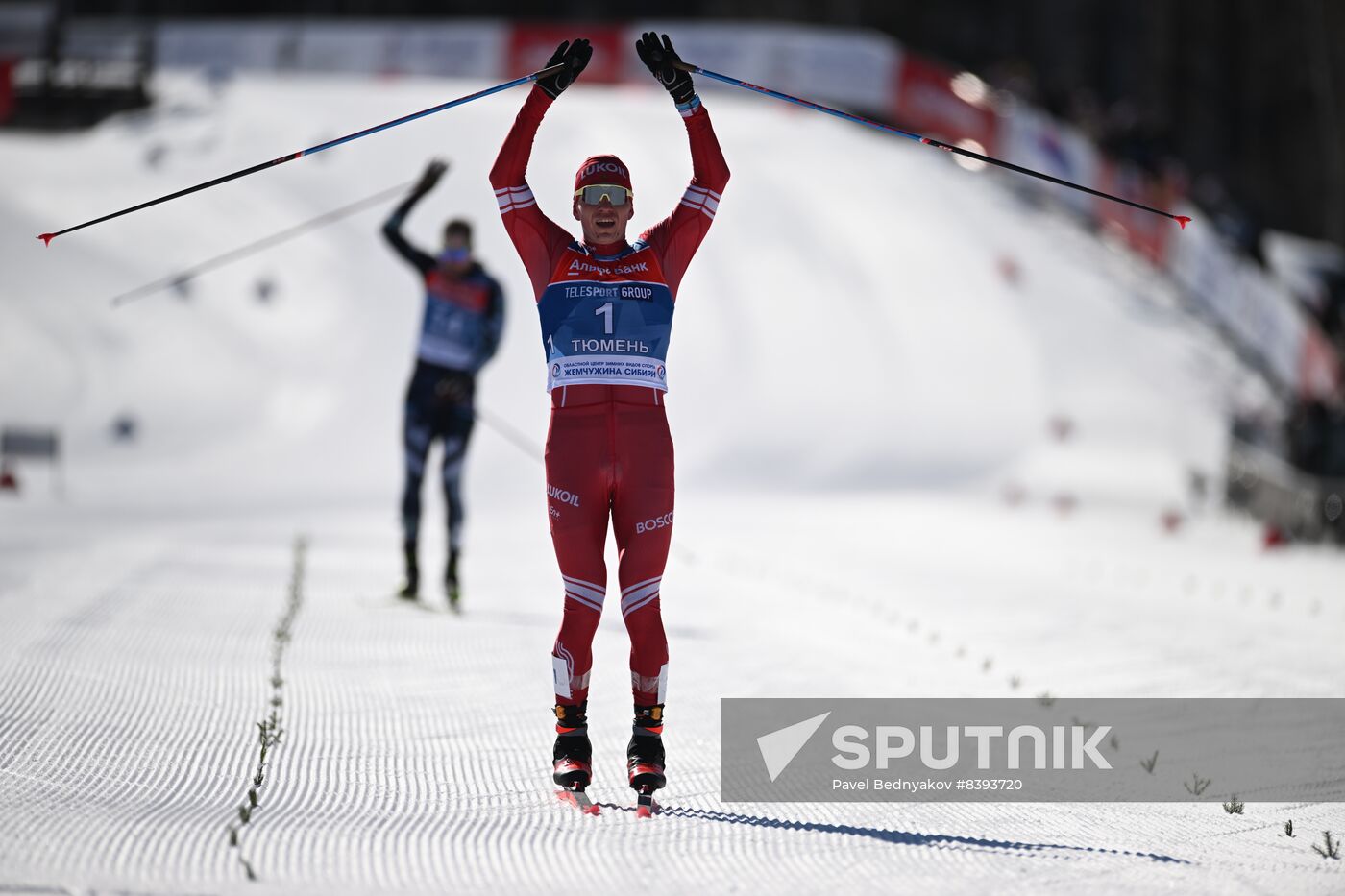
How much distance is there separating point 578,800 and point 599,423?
47.3 inches

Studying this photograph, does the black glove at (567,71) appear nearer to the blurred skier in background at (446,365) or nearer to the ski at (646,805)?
the ski at (646,805)

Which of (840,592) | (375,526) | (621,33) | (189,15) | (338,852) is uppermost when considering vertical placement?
(189,15)

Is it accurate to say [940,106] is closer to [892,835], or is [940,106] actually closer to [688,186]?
[688,186]

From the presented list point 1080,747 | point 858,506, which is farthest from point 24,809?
point 858,506

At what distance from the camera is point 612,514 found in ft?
15.4

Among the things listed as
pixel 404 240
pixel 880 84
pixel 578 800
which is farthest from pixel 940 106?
pixel 578 800

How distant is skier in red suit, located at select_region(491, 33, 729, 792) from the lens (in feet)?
15.1

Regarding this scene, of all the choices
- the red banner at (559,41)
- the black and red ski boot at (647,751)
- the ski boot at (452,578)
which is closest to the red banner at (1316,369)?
the red banner at (559,41)

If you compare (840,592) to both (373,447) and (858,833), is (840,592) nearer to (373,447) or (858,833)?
(858,833)

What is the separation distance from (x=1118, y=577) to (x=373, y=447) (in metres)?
9.74

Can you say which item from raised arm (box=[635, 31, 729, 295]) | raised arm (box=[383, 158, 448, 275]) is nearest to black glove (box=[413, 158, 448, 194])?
raised arm (box=[383, 158, 448, 275])

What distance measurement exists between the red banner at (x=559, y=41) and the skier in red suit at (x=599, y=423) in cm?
2221

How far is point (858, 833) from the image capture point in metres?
4.21

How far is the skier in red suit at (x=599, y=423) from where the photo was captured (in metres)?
4.61
